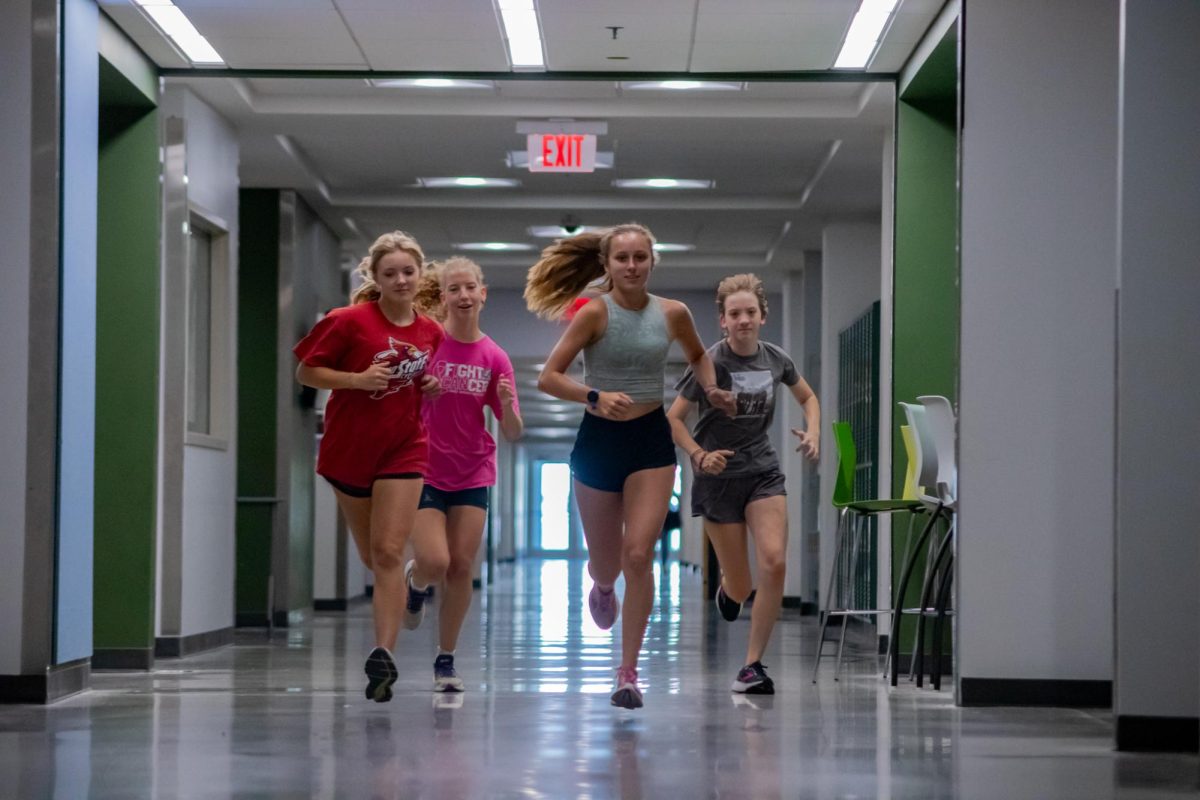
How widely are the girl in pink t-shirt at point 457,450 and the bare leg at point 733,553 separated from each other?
2.85ft

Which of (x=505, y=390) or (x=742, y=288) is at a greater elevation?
(x=742, y=288)

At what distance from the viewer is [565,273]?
5.75m

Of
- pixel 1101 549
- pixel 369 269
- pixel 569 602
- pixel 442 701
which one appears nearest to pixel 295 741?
pixel 442 701

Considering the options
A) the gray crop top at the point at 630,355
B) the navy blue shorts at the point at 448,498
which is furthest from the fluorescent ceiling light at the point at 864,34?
the navy blue shorts at the point at 448,498

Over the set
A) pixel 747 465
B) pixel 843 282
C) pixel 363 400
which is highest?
pixel 843 282

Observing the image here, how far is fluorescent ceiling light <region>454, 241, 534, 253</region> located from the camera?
48.8 ft

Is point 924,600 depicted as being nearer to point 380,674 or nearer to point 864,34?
point 380,674

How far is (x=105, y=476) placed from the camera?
7879 mm

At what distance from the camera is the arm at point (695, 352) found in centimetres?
549

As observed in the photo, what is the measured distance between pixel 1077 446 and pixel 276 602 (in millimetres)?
7014

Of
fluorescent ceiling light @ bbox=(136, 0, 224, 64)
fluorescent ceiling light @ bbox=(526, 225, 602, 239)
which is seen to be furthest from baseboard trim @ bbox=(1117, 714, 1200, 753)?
fluorescent ceiling light @ bbox=(526, 225, 602, 239)

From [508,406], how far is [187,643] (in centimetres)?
336

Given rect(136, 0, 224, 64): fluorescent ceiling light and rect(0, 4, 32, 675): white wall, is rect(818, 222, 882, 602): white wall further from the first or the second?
rect(0, 4, 32, 675): white wall

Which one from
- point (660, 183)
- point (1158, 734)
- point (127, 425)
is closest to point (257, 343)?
point (660, 183)
